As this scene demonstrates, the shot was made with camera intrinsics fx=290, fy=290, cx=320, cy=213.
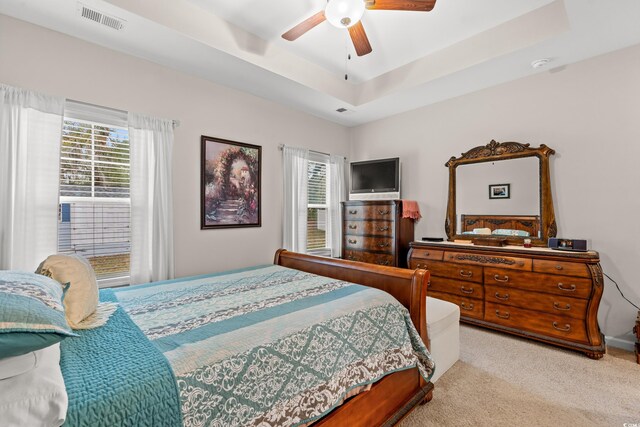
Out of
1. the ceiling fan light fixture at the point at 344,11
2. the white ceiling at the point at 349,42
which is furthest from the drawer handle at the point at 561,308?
the ceiling fan light fixture at the point at 344,11

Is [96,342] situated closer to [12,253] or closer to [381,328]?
[381,328]

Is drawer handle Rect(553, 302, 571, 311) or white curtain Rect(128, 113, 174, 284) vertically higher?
white curtain Rect(128, 113, 174, 284)

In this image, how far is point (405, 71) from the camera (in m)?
3.37


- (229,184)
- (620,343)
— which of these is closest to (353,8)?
(229,184)

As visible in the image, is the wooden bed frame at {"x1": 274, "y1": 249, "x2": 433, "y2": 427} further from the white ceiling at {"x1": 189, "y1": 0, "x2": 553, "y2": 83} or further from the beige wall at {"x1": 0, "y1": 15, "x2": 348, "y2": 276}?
the white ceiling at {"x1": 189, "y1": 0, "x2": 553, "y2": 83}

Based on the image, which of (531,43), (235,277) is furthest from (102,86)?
(531,43)

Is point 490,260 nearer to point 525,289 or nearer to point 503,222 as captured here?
point 525,289

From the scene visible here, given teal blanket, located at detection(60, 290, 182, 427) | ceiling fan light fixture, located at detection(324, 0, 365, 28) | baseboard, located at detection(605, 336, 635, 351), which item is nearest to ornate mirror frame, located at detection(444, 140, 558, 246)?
baseboard, located at detection(605, 336, 635, 351)

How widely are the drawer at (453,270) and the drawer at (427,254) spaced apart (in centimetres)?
5

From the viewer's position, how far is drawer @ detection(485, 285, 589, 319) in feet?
8.13

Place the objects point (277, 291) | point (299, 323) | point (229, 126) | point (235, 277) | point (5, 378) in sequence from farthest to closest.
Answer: point (229, 126)
point (235, 277)
point (277, 291)
point (299, 323)
point (5, 378)

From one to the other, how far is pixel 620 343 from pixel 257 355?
A: 3.40m

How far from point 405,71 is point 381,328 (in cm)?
294

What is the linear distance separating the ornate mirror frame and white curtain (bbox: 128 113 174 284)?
10.6ft
